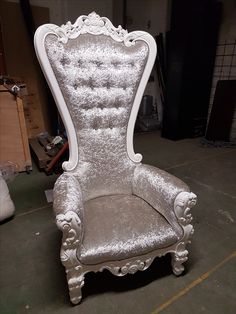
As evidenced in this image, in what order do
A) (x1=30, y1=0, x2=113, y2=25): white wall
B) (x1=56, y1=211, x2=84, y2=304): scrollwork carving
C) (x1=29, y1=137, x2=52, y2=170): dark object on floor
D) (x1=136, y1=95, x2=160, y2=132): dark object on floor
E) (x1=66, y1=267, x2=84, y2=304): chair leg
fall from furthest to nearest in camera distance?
1. (x1=136, y1=95, x2=160, y2=132): dark object on floor
2. (x1=30, y1=0, x2=113, y2=25): white wall
3. (x1=29, y1=137, x2=52, y2=170): dark object on floor
4. (x1=66, y1=267, x2=84, y2=304): chair leg
5. (x1=56, y1=211, x2=84, y2=304): scrollwork carving

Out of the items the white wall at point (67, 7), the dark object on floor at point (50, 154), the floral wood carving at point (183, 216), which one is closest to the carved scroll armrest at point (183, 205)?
the floral wood carving at point (183, 216)

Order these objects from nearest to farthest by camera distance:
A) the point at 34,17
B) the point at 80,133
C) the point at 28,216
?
the point at 80,133 < the point at 28,216 < the point at 34,17

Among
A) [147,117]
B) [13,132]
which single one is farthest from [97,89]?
[147,117]

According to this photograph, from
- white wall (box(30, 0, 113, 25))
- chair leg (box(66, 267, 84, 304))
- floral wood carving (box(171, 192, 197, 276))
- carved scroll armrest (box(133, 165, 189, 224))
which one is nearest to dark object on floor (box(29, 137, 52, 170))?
carved scroll armrest (box(133, 165, 189, 224))

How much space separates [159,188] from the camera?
4.14ft

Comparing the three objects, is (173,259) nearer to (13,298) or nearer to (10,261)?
(13,298)

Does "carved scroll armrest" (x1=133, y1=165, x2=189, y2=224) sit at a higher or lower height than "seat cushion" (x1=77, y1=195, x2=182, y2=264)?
higher

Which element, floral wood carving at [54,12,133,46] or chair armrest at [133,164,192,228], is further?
floral wood carving at [54,12,133,46]

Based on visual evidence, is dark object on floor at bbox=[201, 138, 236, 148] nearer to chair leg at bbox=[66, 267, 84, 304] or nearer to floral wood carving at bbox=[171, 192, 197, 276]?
floral wood carving at bbox=[171, 192, 197, 276]

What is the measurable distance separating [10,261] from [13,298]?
28 centimetres

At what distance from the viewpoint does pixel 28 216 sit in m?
1.89

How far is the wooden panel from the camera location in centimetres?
241

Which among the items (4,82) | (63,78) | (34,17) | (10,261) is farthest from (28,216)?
(34,17)

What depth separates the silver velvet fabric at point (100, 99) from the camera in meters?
1.31
